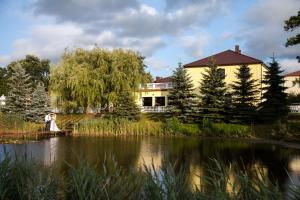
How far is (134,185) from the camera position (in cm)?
534

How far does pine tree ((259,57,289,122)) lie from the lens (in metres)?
30.7

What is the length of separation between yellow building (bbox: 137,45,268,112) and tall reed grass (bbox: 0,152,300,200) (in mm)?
34557

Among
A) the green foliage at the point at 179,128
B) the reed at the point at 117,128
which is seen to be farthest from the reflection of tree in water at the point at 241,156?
the reed at the point at 117,128

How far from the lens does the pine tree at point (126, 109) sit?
116 ft

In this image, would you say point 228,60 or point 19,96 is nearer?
point 19,96

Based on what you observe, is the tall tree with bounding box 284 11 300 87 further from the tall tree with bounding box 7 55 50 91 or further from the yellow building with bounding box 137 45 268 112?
the tall tree with bounding box 7 55 50 91

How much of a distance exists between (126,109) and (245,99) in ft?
33.1

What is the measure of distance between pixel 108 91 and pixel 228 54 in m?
14.8

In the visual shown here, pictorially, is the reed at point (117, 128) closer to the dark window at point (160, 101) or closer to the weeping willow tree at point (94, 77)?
the weeping willow tree at point (94, 77)

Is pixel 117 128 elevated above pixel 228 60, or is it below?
below

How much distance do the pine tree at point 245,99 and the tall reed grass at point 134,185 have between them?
26987 mm

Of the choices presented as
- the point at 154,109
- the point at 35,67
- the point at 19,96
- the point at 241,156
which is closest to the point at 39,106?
the point at 19,96

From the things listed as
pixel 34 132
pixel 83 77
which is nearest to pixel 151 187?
pixel 34 132

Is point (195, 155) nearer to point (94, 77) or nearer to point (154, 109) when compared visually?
point (94, 77)
